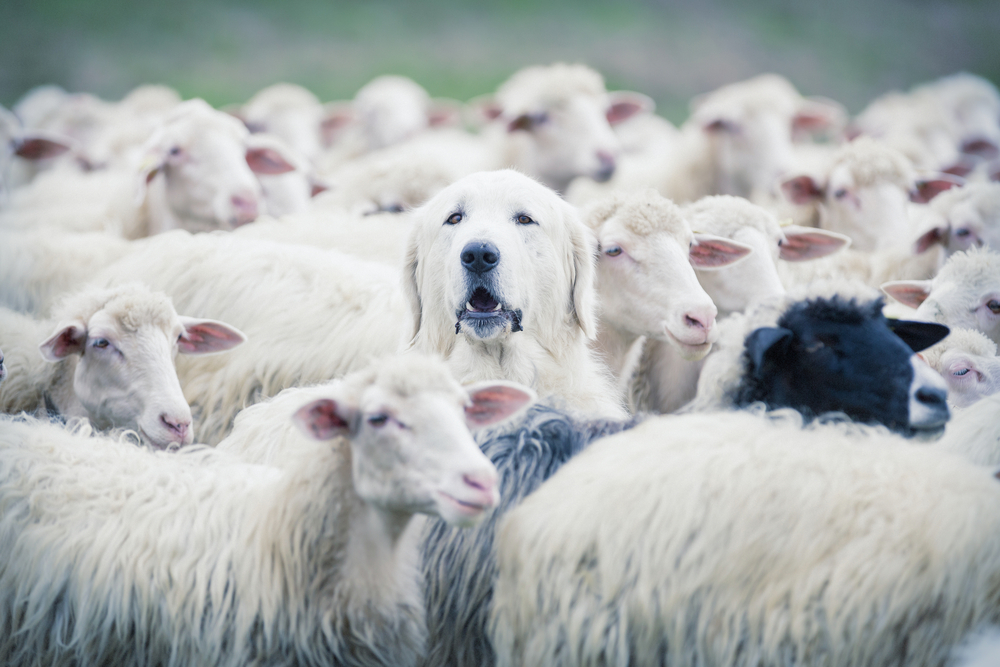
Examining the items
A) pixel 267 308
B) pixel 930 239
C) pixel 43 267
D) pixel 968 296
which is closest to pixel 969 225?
pixel 930 239

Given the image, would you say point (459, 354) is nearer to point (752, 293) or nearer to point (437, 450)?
point (437, 450)

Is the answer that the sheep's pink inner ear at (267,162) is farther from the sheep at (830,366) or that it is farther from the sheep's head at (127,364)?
the sheep at (830,366)

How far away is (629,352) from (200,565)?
196 cm

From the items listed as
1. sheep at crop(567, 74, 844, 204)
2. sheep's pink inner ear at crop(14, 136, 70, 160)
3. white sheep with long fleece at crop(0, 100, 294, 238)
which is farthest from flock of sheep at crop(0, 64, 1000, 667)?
sheep's pink inner ear at crop(14, 136, 70, 160)

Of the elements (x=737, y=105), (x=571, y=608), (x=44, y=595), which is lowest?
(x=44, y=595)

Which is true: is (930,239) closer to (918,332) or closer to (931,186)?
(931,186)

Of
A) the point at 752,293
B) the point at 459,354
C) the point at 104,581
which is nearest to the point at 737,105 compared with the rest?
the point at 752,293

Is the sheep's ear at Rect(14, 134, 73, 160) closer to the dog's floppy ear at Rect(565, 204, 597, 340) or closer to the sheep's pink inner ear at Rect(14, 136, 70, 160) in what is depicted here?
the sheep's pink inner ear at Rect(14, 136, 70, 160)

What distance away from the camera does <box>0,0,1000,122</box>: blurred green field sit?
18969 mm

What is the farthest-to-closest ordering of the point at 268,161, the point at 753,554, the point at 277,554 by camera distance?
the point at 268,161, the point at 277,554, the point at 753,554

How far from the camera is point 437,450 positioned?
242 centimetres

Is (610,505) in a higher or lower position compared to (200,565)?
higher

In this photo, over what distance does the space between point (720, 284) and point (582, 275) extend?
75 cm

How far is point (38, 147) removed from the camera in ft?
23.8
